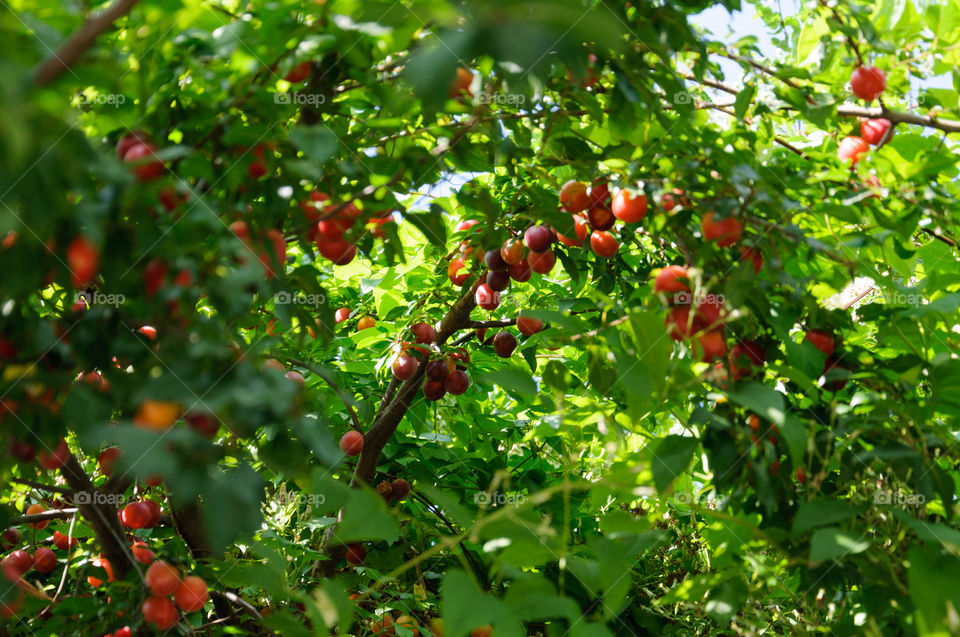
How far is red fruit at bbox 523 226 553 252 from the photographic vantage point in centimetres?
165

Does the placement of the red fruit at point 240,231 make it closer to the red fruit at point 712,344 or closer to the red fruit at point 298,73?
the red fruit at point 298,73

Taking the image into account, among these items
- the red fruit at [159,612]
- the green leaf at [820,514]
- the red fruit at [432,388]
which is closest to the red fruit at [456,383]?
the red fruit at [432,388]

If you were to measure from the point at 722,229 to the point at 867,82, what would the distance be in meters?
0.46

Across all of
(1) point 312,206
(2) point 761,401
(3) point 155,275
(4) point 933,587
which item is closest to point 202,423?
(3) point 155,275

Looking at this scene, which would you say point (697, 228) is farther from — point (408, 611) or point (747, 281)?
point (408, 611)

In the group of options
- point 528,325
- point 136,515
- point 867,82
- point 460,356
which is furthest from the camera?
point 460,356

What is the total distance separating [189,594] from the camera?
1188 mm

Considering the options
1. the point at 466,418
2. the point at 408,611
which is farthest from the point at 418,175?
the point at 466,418

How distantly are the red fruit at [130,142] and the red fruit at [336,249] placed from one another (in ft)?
0.99

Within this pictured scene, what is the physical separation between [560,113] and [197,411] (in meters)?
0.86

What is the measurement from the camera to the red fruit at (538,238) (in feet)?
5.40

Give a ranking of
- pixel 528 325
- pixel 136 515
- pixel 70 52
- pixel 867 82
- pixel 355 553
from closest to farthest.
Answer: pixel 70 52 → pixel 867 82 → pixel 136 515 → pixel 528 325 → pixel 355 553

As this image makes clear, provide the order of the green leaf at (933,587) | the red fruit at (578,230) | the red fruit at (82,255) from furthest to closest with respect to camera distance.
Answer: the red fruit at (578,230)
the green leaf at (933,587)
the red fruit at (82,255)

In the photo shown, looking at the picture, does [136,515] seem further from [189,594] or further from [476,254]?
[476,254]
